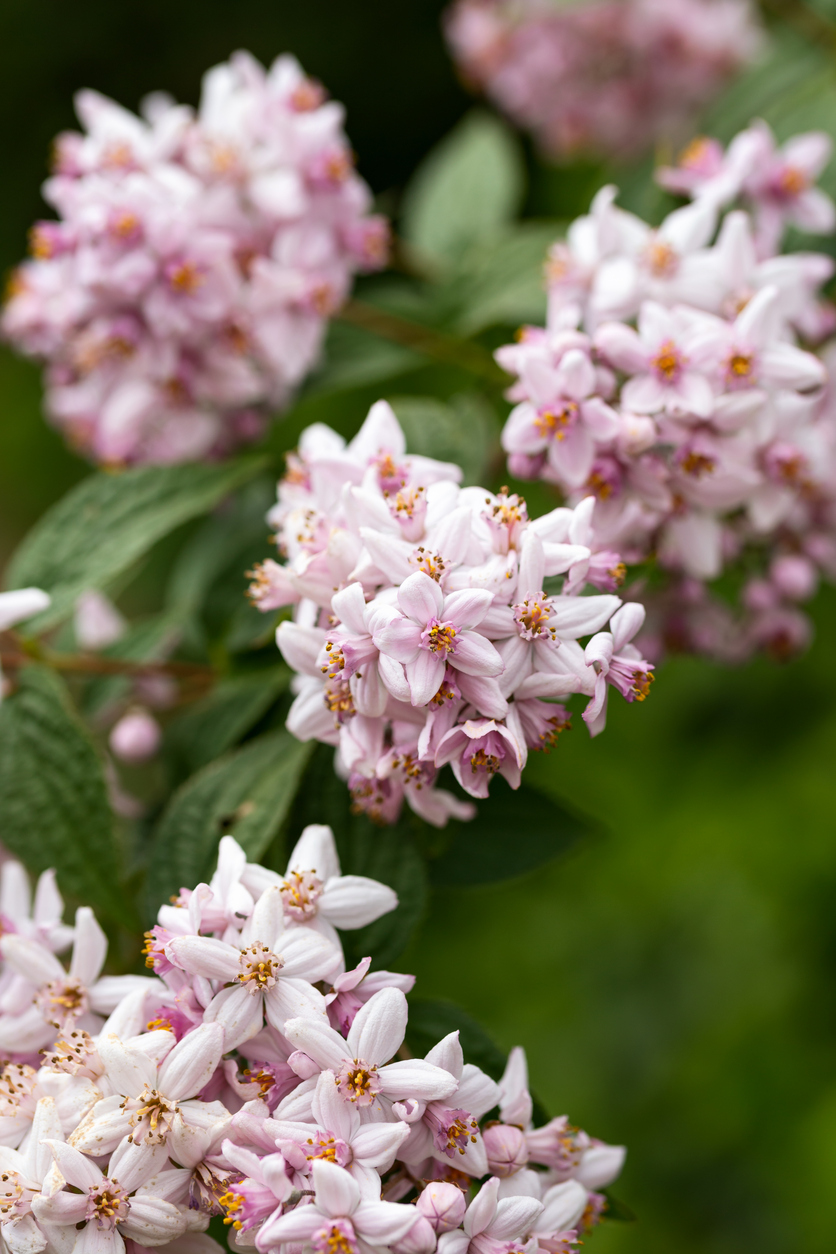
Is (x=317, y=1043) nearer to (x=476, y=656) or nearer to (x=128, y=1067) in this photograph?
(x=128, y=1067)

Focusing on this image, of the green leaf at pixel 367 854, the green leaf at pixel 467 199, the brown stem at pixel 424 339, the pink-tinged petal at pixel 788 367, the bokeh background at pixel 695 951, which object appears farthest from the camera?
the bokeh background at pixel 695 951

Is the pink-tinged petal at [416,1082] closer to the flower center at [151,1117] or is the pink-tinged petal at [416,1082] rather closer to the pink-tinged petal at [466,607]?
the flower center at [151,1117]

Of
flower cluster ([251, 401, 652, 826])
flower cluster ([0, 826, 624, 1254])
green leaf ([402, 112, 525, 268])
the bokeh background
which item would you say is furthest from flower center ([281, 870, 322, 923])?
green leaf ([402, 112, 525, 268])

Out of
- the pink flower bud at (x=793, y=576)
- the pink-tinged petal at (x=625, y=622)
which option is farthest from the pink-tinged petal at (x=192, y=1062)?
the pink flower bud at (x=793, y=576)

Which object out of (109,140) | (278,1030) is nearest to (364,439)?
(278,1030)

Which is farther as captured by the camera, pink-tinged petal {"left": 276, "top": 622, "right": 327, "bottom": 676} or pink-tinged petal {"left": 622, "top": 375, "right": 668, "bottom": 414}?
pink-tinged petal {"left": 622, "top": 375, "right": 668, "bottom": 414}

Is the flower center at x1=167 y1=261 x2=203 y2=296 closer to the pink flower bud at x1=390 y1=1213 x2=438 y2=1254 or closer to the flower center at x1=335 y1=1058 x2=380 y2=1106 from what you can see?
the flower center at x1=335 y1=1058 x2=380 y2=1106

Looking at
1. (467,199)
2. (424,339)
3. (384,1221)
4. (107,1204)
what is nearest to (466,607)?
(384,1221)
